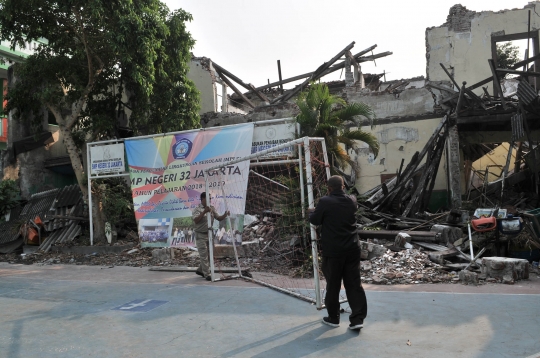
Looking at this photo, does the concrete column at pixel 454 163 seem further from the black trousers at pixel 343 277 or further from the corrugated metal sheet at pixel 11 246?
the corrugated metal sheet at pixel 11 246

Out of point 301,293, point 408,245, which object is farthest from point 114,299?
point 408,245

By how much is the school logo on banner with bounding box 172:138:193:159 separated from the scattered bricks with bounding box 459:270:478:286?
6.75 meters

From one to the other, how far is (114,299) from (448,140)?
→ 1047cm

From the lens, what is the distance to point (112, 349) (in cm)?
473

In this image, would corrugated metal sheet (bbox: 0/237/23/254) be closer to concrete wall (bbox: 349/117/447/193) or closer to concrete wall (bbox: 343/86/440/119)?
concrete wall (bbox: 349/117/447/193)

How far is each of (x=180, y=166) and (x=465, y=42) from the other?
1342cm

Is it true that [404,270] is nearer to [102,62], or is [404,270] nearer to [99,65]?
[102,62]

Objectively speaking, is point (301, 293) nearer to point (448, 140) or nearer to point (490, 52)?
point (448, 140)

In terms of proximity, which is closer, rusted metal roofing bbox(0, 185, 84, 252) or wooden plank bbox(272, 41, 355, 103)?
rusted metal roofing bbox(0, 185, 84, 252)

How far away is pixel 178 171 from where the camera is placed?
1121cm

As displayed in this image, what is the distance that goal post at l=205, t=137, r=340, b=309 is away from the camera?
8273mm

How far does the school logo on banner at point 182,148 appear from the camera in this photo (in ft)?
36.4

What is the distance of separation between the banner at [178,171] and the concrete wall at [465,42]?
36.3 feet

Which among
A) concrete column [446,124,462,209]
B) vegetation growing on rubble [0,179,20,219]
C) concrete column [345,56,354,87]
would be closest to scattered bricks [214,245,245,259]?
concrete column [446,124,462,209]
